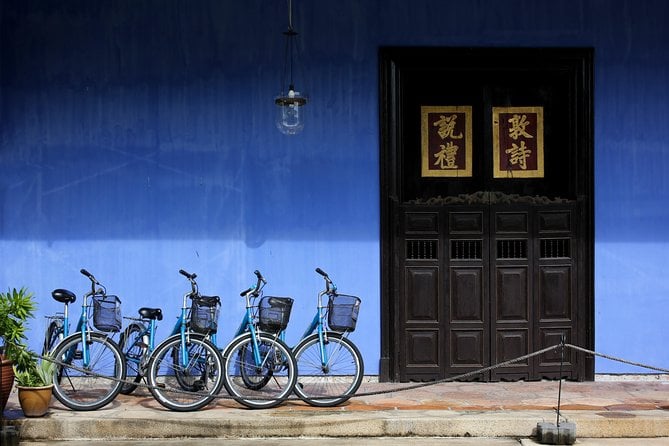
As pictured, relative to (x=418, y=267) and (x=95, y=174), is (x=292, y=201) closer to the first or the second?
(x=418, y=267)

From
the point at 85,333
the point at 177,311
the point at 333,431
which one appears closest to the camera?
the point at 333,431

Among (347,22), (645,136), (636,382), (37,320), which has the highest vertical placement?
(347,22)

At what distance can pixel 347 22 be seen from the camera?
940 cm

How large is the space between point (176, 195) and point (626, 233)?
525 centimetres

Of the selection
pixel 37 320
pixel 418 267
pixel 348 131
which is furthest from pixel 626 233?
pixel 37 320

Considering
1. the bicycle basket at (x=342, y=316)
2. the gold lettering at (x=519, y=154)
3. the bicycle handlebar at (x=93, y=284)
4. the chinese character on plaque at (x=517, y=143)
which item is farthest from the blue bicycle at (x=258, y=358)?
the gold lettering at (x=519, y=154)

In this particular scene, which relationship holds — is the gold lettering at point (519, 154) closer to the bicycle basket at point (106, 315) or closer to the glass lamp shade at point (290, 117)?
the glass lamp shade at point (290, 117)

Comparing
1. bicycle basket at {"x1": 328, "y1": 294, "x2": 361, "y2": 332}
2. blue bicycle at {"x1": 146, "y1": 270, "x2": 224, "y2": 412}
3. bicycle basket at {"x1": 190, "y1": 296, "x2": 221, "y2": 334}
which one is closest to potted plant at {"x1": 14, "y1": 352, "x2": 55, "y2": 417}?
blue bicycle at {"x1": 146, "y1": 270, "x2": 224, "y2": 412}

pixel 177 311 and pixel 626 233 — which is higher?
pixel 626 233

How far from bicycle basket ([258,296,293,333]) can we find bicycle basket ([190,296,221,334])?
1.58ft

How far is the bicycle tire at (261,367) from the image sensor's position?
8031 mm

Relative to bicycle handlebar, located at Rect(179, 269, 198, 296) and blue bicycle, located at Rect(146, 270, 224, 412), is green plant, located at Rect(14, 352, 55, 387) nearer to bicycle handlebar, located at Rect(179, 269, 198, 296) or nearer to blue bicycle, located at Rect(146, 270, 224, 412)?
blue bicycle, located at Rect(146, 270, 224, 412)

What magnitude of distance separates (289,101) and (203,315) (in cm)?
252

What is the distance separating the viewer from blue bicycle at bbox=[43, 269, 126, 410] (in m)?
7.99
